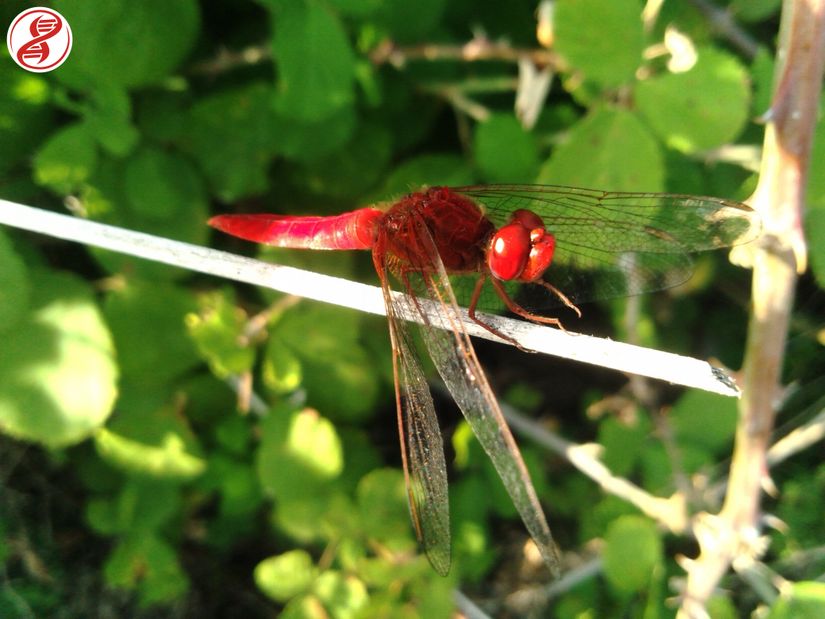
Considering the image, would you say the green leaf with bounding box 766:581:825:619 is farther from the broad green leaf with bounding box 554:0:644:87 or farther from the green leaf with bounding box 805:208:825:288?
the broad green leaf with bounding box 554:0:644:87

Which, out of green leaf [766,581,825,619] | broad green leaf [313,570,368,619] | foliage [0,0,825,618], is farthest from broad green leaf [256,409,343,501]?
green leaf [766,581,825,619]

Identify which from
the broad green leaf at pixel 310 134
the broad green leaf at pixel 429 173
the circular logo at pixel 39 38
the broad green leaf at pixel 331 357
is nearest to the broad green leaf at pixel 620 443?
the broad green leaf at pixel 331 357

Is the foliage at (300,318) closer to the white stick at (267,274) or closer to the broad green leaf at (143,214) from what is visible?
the broad green leaf at (143,214)

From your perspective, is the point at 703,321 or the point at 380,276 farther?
the point at 703,321

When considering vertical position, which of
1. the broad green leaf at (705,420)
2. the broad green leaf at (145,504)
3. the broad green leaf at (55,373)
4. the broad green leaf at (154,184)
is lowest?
the broad green leaf at (145,504)

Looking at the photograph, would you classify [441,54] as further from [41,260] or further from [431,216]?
[41,260]

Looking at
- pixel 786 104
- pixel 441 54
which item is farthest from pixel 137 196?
pixel 786 104
